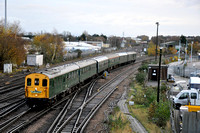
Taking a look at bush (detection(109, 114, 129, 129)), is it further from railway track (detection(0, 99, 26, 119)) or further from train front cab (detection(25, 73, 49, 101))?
railway track (detection(0, 99, 26, 119))

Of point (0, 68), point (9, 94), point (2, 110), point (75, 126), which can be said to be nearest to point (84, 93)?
point (9, 94)

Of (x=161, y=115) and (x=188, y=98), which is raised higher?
(x=188, y=98)

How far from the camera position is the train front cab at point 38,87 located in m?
17.8

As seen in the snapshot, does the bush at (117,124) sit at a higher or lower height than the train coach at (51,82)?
lower

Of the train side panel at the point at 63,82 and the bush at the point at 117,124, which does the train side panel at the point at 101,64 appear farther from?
the bush at the point at 117,124

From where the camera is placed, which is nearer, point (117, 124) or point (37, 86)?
point (117, 124)

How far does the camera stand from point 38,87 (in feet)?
58.6

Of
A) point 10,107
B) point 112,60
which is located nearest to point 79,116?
point 10,107

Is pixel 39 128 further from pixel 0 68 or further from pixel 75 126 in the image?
pixel 0 68

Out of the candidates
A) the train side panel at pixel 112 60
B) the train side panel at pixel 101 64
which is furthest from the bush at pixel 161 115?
the train side panel at pixel 112 60

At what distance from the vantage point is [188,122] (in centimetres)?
1308

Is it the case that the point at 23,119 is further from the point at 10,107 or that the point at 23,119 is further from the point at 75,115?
the point at 75,115

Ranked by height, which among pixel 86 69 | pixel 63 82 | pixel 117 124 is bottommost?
pixel 117 124

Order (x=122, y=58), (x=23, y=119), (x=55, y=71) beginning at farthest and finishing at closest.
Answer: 1. (x=122, y=58)
2. (x=55, y=71)
3. (x=23, y=119)
